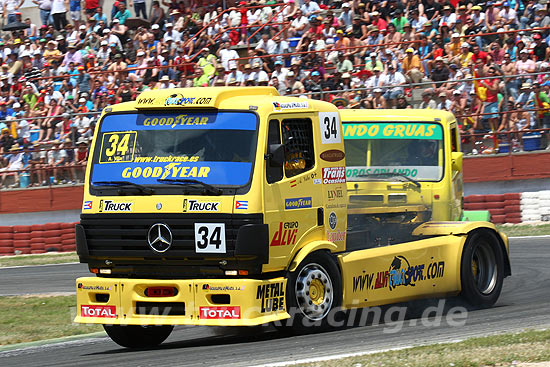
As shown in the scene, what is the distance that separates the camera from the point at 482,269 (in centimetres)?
1069

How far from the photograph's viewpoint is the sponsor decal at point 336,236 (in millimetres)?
8930

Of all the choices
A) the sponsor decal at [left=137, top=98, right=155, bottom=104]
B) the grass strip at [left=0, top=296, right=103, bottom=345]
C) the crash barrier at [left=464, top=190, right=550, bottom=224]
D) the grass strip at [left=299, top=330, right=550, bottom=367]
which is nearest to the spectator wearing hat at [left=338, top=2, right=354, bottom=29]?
the crash barrier at [left=464, top=190, right=550, bottom=224]

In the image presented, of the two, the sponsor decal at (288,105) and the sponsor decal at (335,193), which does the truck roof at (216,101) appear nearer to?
the sponsor decal at (288,105)

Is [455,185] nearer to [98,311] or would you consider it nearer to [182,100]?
[182,100]

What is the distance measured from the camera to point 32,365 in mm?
7949

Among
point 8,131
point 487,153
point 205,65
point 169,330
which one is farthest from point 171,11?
point 169,330

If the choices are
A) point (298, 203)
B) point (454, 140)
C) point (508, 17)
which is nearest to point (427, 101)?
point (508, 17)

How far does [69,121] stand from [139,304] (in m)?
13.6

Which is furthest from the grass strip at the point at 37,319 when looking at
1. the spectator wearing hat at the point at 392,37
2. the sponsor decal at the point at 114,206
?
the spectator wearing hat at the point at 392,37

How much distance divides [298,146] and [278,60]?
12956 millimetres

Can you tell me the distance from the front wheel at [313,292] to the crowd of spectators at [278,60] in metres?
8.41

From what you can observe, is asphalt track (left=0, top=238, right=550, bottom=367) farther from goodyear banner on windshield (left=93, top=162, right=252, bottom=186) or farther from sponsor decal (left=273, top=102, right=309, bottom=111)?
sponsor decal (left=273, top=102, right=309, bottom=111)

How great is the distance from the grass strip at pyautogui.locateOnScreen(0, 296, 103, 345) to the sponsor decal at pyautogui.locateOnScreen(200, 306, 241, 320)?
90.8 inches

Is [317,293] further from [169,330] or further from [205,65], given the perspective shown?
[205,65]
